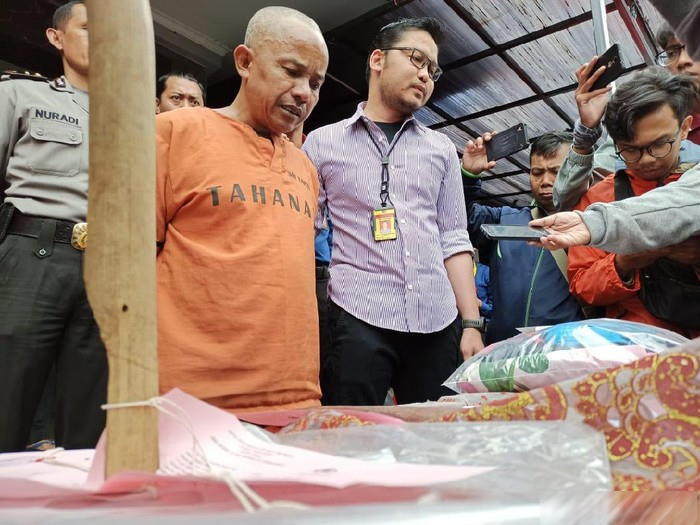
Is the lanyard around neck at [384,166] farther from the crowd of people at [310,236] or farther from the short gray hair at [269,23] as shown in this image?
the short gray hair at [269,23]

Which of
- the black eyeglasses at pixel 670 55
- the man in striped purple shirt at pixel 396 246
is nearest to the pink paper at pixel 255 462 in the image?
the man in striped purple shirt at pixel 396 246

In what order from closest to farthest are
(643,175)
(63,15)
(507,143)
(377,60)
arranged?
(643,175), (63,15), (377,60), (507,143)

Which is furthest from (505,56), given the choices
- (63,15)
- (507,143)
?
(63,15)

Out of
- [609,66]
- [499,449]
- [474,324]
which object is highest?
Answer: [609,66]

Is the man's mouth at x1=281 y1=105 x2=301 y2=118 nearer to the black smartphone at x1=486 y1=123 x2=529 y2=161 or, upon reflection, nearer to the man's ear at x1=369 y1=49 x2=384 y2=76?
the man's ear at x1=369 y1=49 x2=384 y2=76

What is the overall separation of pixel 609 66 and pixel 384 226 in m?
0.71

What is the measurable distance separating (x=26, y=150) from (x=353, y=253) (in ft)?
2.62

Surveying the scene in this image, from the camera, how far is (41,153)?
1323 mm

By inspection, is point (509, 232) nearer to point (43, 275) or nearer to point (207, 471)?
point (207, 471)

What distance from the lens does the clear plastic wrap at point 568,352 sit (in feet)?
2.18

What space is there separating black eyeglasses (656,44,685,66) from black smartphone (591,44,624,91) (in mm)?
239

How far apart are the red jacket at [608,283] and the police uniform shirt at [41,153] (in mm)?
1147

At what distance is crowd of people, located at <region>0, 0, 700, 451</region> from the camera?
92cm

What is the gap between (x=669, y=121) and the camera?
4.14 feet
